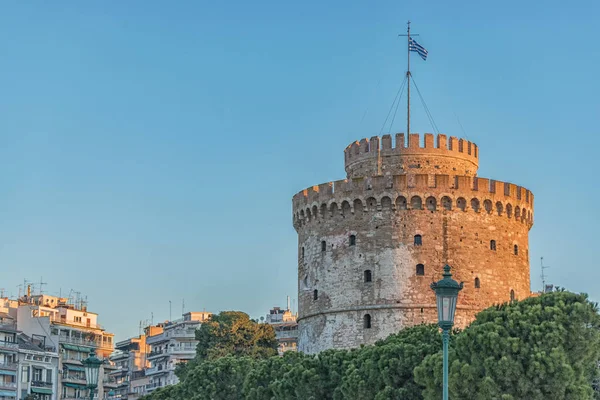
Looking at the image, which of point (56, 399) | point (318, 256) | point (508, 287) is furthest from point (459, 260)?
point (56, 399)

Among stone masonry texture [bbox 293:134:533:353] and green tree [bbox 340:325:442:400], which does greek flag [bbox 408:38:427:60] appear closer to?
stone masonry texture [bbox 293:134:533:353]

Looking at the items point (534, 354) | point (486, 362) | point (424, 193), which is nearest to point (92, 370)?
point (486, 362)

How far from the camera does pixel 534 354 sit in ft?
110

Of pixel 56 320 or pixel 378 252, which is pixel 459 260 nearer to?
pixel 378 252

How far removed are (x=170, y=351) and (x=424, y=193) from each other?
5866cm

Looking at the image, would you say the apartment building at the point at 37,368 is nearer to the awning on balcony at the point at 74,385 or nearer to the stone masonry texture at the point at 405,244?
the awning on balcony at the point at 74,385

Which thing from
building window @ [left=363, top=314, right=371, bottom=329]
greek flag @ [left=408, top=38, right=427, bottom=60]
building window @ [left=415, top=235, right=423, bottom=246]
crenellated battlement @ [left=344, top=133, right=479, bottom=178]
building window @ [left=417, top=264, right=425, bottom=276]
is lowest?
building window @ [left=363, top=314, right=371, bottom=329]

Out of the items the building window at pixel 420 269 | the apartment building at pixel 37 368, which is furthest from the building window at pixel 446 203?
the apartment building at pixel 37 368

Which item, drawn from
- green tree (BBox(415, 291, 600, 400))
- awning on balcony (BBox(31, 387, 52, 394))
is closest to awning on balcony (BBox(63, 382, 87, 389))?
awning on balcony (BBox(31, 387, 52, 394))

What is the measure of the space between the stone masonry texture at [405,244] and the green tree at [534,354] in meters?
15.8

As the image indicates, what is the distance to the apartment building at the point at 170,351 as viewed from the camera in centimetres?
10462

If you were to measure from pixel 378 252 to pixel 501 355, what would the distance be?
688 inches

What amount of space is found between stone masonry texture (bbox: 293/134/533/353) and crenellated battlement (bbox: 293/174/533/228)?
0.15 feet

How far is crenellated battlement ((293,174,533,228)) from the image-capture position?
51.5m
